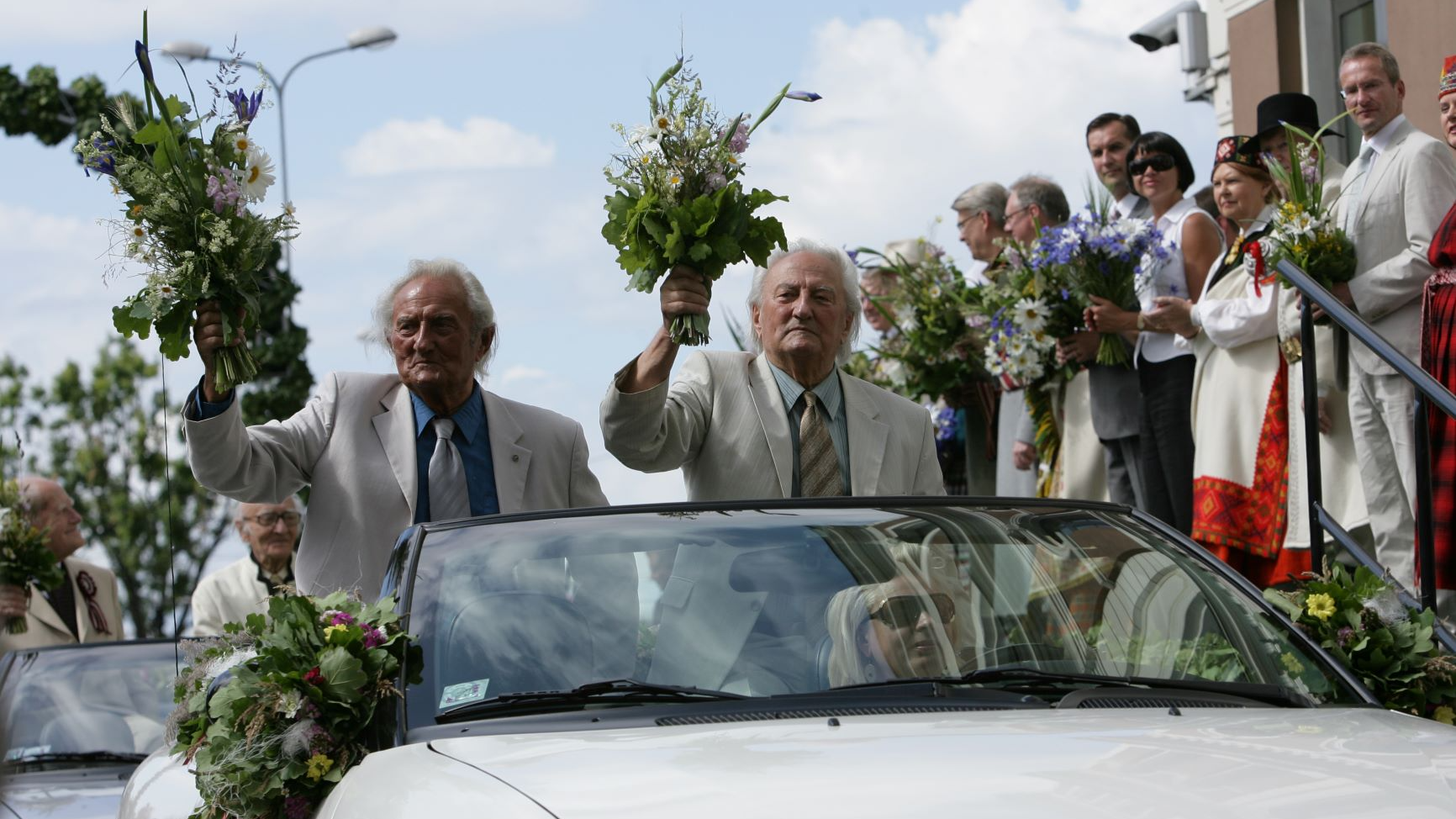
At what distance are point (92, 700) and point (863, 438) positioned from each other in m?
4.06

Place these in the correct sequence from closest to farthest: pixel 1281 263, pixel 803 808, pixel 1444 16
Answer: pixel 803 808
pixel 1281 263
pixel 1444 16

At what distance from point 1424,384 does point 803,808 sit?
3.62 m

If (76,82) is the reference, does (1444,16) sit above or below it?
below

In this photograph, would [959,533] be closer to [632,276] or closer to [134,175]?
[632,276]

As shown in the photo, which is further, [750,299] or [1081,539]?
[750,299]

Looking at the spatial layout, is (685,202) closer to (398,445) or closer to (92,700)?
(398,445)

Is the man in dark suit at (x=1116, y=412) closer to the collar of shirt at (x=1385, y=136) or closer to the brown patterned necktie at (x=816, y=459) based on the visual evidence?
the collar of shirt at (x=1385, y=136)

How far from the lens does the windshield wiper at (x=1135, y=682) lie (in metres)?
3.60

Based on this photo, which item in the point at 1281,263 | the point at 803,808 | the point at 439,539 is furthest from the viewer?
the point at 1281,263

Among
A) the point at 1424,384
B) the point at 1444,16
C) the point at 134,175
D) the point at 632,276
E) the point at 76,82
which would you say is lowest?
the point at 1424,384

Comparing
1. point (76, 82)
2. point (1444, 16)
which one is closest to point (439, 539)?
point (1444, 16)

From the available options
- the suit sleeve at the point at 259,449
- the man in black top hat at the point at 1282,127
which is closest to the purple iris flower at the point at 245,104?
the suit sleeve at the point at 259,449

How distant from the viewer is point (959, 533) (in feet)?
13.4

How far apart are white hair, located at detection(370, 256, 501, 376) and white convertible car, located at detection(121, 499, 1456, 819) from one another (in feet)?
7.64
